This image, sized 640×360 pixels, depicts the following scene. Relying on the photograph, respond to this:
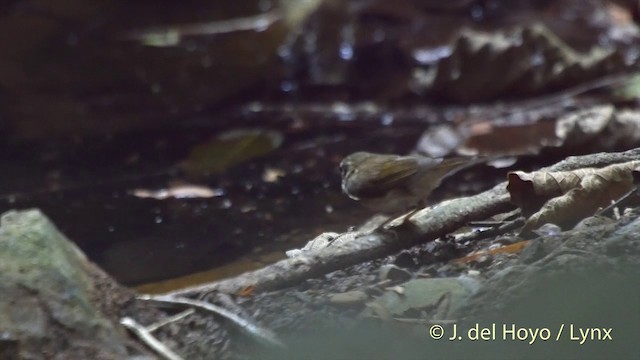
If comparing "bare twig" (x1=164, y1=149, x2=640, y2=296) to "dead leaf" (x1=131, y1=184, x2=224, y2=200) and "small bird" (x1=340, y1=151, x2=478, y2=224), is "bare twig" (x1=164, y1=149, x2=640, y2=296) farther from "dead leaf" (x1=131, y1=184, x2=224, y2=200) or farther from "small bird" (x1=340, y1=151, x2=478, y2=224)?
"dead leaf" (x1=131, y1=184, x2=224, y2=200)

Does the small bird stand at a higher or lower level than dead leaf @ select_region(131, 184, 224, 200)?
lower

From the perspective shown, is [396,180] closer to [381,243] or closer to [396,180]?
[396,180]

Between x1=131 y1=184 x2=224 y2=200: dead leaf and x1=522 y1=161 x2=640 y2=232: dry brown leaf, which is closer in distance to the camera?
x1=522 y1=161 x2=640 y2=232: dry brown leaf

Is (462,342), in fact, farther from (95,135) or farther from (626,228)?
(95,135)

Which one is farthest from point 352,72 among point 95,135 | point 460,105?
point 95,135

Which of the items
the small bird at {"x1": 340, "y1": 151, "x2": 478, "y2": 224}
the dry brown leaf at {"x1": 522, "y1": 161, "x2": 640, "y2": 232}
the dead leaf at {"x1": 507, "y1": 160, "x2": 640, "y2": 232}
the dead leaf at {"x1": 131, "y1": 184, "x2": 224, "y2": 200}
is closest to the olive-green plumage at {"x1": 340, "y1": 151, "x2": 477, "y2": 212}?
the small bird at {"x1": 340, "y1": 151, "x2": 478, "y2": 224}

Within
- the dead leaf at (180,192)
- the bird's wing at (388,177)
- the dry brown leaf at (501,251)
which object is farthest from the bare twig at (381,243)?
the dead leaf at (180,192)

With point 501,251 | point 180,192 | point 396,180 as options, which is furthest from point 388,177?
point 180,192
